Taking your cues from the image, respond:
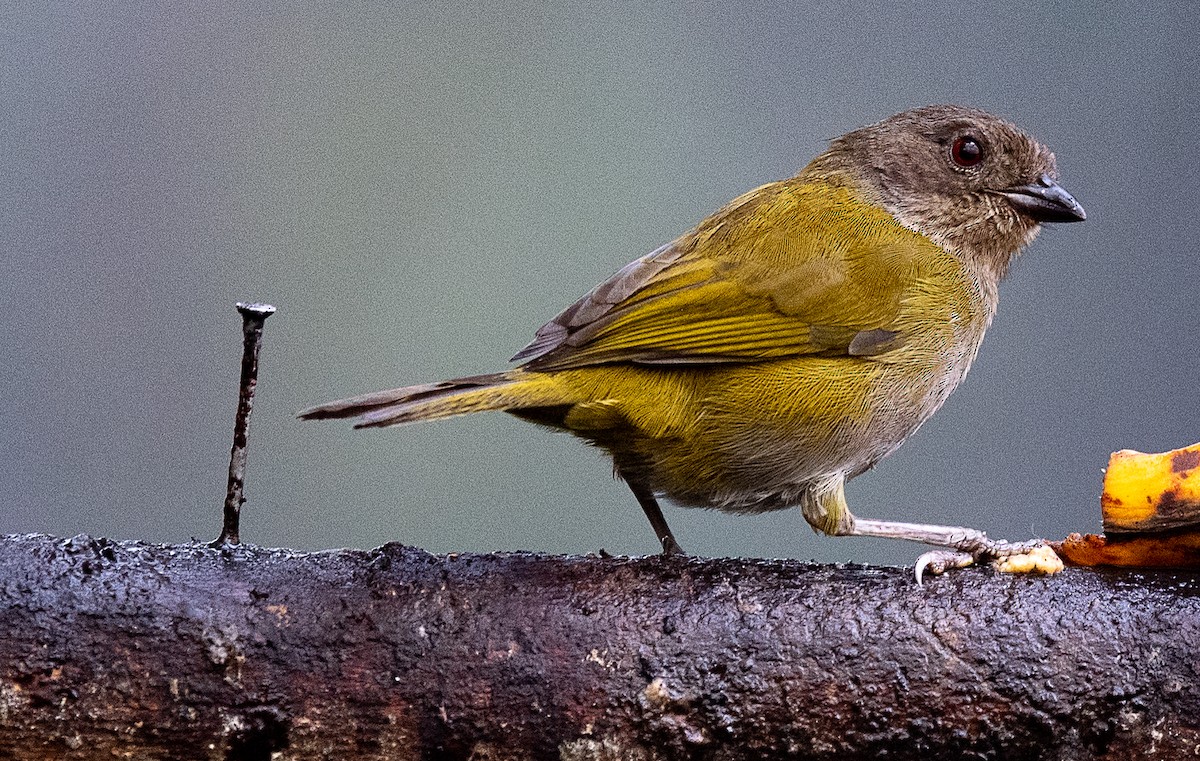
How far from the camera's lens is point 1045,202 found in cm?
367

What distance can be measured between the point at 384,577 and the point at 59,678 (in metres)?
0.55

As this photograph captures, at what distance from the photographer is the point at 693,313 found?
3215 millimetres

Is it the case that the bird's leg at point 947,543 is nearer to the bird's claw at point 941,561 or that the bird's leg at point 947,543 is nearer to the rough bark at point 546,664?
the bird's claw at point 941,561

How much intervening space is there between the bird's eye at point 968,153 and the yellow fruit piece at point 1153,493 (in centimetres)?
158

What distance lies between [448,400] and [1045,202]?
2.00 meters

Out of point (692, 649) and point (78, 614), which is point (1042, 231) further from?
point (78, 614)

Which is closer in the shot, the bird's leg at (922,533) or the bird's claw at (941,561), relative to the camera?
the bird's claw at (941,561)

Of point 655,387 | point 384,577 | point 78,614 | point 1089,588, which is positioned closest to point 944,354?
point 655,387

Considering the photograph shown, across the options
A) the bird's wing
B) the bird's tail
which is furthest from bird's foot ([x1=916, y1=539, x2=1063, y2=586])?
the bird's tail

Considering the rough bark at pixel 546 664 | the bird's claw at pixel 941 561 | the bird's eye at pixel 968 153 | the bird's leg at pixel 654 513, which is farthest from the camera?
the bird's eye at pixel 968 153

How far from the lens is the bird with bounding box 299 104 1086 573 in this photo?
305cm

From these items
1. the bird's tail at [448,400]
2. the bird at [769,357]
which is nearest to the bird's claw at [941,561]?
the bird at [769,357]

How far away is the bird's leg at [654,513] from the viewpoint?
3.24 meters

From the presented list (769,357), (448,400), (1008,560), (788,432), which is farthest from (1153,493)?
(448,400)
